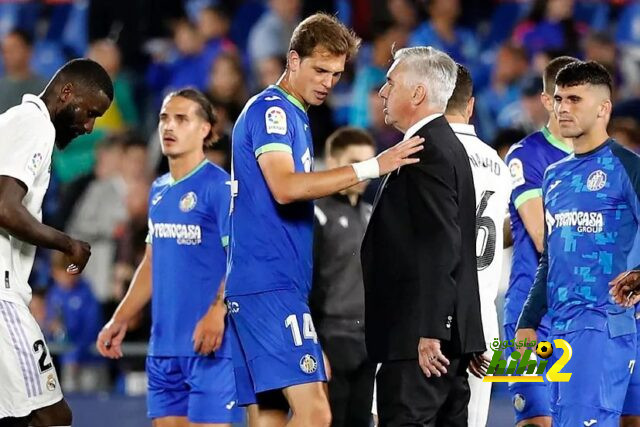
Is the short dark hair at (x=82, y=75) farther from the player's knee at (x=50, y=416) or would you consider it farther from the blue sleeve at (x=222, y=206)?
the player's knee at (x=50, y=416)

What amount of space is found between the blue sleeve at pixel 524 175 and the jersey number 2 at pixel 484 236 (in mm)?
905

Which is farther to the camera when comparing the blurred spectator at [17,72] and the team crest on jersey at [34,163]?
the blurred spectator at [17,72]

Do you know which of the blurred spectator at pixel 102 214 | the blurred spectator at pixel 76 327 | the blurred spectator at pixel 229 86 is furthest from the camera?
the blurred spectator at pixel 229 86

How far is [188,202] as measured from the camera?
24.7 feet

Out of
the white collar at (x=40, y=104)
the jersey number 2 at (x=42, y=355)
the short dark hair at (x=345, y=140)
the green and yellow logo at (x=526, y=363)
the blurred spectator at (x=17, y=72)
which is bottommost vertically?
the green and yellow logo at (x=526, y=363)

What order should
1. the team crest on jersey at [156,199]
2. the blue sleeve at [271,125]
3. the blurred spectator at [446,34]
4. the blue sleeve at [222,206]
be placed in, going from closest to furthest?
the blue sleeve at [271,125]
the blue sleeve at [222,206]
the team crest on jersey at [156,199]
the blurred spectator at [446,34]

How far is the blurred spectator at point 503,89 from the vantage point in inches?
522

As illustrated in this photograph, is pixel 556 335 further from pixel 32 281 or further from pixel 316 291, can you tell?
pixel 32 281

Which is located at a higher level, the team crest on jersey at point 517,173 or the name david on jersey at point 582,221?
the team crest on jersey at point 517,173

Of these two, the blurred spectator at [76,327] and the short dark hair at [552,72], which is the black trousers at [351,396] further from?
the blurred spectator at [76,327]

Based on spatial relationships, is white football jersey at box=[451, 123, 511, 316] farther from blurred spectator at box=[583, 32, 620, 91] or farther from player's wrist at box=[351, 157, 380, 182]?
blurred spectator at box=[583, 32, 620, 91]

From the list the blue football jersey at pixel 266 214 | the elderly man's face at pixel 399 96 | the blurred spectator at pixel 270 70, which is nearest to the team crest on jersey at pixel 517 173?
the elderly man's face at pixel 399 96

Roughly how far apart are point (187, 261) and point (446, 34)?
6.98 m

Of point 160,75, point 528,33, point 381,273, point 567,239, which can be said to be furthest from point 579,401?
point 160,75
